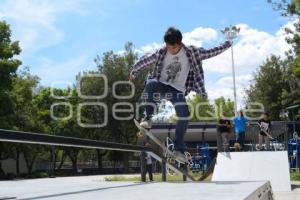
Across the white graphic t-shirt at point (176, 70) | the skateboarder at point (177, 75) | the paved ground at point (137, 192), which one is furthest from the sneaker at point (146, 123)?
the paved ground at point (137, 192)

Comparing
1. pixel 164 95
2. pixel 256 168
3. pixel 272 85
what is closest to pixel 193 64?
pixel 164 95

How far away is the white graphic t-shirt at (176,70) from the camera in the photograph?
6938mm

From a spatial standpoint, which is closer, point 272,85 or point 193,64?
point 193,64

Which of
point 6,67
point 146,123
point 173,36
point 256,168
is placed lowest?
point 256,168

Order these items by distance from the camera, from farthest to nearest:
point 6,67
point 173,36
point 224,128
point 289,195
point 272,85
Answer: point 272,85, point 6,67, point 224,128, point 289,195, point 173,36

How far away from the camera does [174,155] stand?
7723 millimetres

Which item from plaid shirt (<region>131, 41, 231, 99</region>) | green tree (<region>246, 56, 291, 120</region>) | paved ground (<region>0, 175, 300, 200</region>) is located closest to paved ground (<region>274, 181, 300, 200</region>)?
plaid shirt (<region>131, 41, 231, 99</region>)

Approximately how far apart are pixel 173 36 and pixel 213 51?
0.81m

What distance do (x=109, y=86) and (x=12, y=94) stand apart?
14650mm

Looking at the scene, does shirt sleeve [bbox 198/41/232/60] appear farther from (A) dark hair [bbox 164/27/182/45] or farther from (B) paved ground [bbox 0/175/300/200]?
(B) paved ground [bbox 0/175/300/200]

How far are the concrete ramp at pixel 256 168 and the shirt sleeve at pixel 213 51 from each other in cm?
731

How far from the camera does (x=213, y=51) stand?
23.6ft

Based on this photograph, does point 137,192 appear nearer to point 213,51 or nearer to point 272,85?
point 213,51

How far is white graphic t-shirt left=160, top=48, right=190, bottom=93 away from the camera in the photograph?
6938 millimetres
